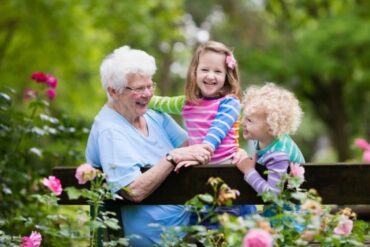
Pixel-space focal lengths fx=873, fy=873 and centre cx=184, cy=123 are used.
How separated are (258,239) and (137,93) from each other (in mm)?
1594

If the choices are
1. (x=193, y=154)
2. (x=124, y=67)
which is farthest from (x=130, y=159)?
(x=124, y=67)

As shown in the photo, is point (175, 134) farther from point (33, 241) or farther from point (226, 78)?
point (33, 241)

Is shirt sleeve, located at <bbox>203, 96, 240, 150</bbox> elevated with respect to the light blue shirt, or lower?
elevated

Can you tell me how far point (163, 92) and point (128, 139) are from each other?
27.2m

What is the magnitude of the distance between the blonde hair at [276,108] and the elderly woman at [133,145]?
0.33 m

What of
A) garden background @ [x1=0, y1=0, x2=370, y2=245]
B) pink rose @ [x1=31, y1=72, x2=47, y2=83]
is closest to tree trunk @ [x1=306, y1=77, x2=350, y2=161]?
garden background @ [x1=0, y1=0, x2=370, y2=245]

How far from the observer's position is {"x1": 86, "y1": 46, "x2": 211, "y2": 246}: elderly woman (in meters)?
3.94

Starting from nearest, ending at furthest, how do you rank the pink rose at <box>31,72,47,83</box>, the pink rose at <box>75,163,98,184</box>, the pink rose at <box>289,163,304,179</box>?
the pink rose at <box>289,163,304,179</box> → the pink rose at <box>75,163,98,184</box> → the pink rose at <box>31,72,47,83</box>

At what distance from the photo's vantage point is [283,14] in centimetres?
2670

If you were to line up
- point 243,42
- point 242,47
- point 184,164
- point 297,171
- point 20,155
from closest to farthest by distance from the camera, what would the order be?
point 297,171 → point 184,164 → point 20,155 → point 242,47 → point 243,42

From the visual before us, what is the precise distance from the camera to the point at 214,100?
174 inches

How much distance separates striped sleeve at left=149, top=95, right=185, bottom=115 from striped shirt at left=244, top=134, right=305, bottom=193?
2.46 ft

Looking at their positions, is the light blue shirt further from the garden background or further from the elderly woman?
the garden background

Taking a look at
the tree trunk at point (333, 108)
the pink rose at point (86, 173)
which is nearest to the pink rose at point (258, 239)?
the pink rose at point (86, 173)
